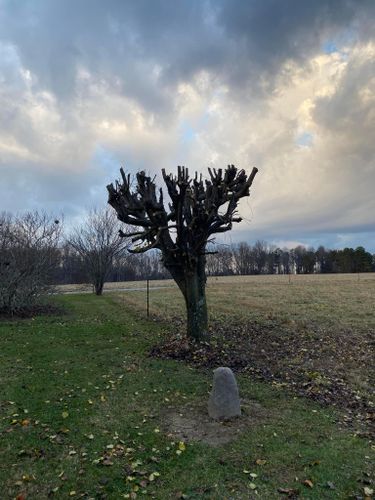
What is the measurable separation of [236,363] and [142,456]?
4626 millimetres

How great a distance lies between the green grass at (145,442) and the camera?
4512 millimetres

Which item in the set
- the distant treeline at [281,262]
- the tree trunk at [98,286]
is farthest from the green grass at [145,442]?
the distant treeline at [281,262]

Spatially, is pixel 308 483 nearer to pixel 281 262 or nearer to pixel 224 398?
pixel 224 398

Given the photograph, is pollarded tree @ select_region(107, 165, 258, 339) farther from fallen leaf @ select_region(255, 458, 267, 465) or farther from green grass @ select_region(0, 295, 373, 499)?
fallen leaf @ select_region(255, 458, 267, 465)

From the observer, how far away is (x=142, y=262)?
302ft

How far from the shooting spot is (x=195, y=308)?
11367 millimetres

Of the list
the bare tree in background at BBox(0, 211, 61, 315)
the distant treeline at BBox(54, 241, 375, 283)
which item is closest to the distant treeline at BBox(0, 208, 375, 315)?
the bare tree in background at BBox(0, 211, 61, 315)

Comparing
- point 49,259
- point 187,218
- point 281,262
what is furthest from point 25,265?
point 281,262

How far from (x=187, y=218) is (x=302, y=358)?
16.4 ft

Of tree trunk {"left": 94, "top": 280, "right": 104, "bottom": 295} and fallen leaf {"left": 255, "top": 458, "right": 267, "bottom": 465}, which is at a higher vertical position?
tree trunk {"left": 94, "top": 280, "right": 104, "bottom": 295}

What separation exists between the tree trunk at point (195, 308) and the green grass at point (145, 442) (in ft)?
5.65

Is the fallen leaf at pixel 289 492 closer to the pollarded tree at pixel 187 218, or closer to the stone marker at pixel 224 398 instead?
the stone marker at pixel 224 398

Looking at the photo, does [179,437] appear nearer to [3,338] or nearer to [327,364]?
[327,364]

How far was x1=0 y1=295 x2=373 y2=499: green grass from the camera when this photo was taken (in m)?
4.51
